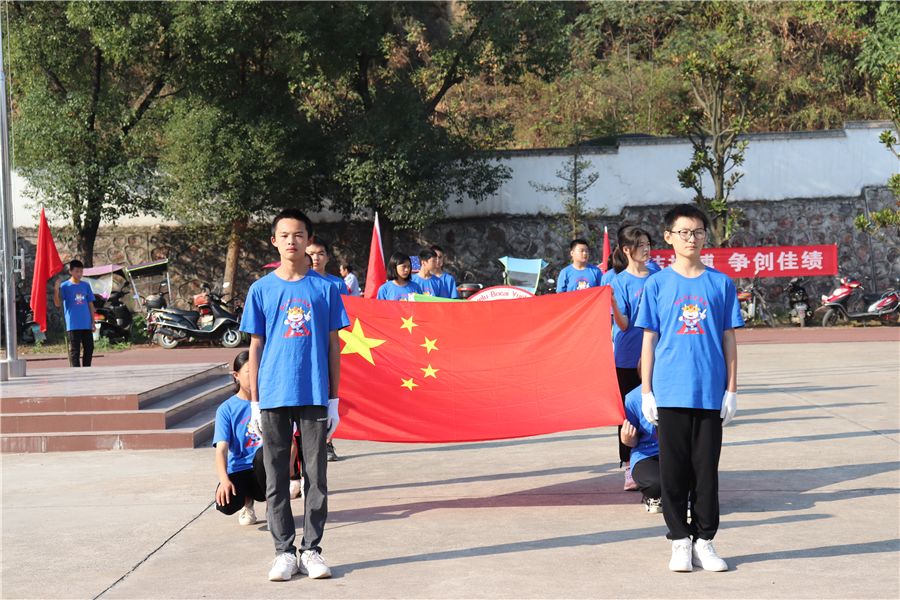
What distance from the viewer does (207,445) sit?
995 centimetres

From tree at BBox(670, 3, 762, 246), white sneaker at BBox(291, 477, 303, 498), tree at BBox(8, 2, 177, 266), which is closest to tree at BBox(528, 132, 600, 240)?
tree at BBox(670, 3, 762, 246)

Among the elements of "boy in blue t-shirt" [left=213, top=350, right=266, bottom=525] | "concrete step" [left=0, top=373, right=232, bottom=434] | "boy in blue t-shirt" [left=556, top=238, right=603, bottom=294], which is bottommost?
"concrete step" [left=0, top=373, right=232, bottom=434]

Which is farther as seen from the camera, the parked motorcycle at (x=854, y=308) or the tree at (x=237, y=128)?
the parked motorcycle at (x=854, y=308)

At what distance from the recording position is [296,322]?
18.1ft

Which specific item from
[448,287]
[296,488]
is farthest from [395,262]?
[296,488]

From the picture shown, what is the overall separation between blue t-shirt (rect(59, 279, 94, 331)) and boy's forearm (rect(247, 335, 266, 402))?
30.9 feet

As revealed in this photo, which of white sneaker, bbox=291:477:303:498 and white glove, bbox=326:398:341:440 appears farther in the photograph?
white sneaker, bbox=291:477:303:498

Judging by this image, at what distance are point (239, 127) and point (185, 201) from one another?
191 cm

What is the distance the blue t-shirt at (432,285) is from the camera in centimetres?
998

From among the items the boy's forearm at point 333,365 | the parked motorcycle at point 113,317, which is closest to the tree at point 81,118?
the parked motorcycle at point 113,317

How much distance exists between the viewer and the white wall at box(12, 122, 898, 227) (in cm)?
2441

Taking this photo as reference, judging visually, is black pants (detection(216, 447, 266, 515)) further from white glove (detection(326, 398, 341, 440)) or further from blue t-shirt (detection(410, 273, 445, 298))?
blue t-shirt (detection(410, 273, 445, 298))

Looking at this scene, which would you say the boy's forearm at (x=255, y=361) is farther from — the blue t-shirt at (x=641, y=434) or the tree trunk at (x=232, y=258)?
the tree trunk at (x=232, y=258)

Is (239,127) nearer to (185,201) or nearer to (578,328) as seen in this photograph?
(185,201)
